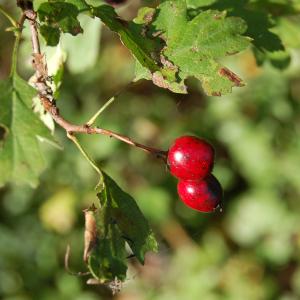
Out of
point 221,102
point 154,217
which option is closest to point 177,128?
point 221,102

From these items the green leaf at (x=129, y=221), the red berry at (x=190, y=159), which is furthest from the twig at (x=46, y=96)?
the green leaf at (x=129, y=221)

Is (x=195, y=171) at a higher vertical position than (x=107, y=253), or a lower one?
higher

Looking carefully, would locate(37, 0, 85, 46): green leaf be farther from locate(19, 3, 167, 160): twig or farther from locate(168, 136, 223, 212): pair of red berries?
locate(168, 136, 223, 212): pair of red berries

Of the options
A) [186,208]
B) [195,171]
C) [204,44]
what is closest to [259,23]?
[204,44]

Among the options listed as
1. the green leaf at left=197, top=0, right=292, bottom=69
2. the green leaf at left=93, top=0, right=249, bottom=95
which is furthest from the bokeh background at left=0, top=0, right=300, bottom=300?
the green leaf at left=93, top=0, right=249, bottom=95

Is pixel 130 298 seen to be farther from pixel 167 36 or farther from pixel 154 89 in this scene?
pixel 167 36

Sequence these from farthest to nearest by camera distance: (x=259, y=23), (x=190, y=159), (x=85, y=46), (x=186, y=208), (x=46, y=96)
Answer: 1. (x=186, y=208)
2. (x=85, y=46)
3. (x=259, y=23)
4. (x=46, y=96)
5. (x=190, y=159)

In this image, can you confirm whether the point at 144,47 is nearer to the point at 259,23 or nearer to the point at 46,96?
the point at 46,96
